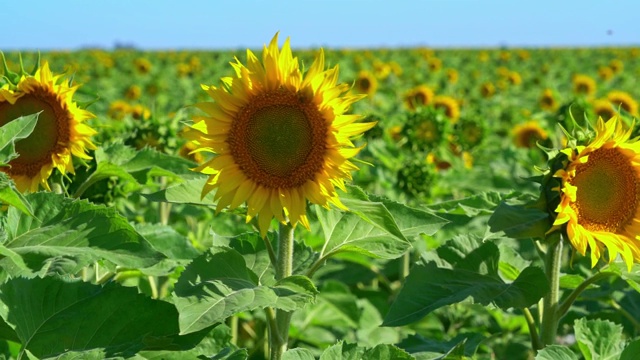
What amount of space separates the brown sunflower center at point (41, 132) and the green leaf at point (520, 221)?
54.9 inches

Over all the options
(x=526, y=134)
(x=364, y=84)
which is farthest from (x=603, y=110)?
(x=364, y=84)

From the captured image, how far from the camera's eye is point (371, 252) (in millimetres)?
2072

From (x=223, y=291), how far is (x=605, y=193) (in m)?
1.10

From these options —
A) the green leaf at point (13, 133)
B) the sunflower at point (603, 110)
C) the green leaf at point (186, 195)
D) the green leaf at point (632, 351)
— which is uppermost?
the green leaf at point (13, 133)

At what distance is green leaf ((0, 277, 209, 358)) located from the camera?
5.99ft

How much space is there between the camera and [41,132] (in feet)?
8.55

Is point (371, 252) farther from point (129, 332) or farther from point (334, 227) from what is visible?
point (129, 332)

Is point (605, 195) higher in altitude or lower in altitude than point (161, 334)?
higher

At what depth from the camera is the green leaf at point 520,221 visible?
81.7 inches

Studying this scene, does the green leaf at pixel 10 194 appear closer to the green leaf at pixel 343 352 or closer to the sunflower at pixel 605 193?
the green leaf at pixel 343 352

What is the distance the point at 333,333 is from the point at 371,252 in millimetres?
2033

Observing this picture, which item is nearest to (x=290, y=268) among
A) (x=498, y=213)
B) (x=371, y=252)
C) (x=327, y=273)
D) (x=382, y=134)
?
(x=371, y=252)

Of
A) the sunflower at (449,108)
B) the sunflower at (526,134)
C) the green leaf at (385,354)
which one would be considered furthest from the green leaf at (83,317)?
the sunflower at (449,108)

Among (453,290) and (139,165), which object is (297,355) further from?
(139,165)
